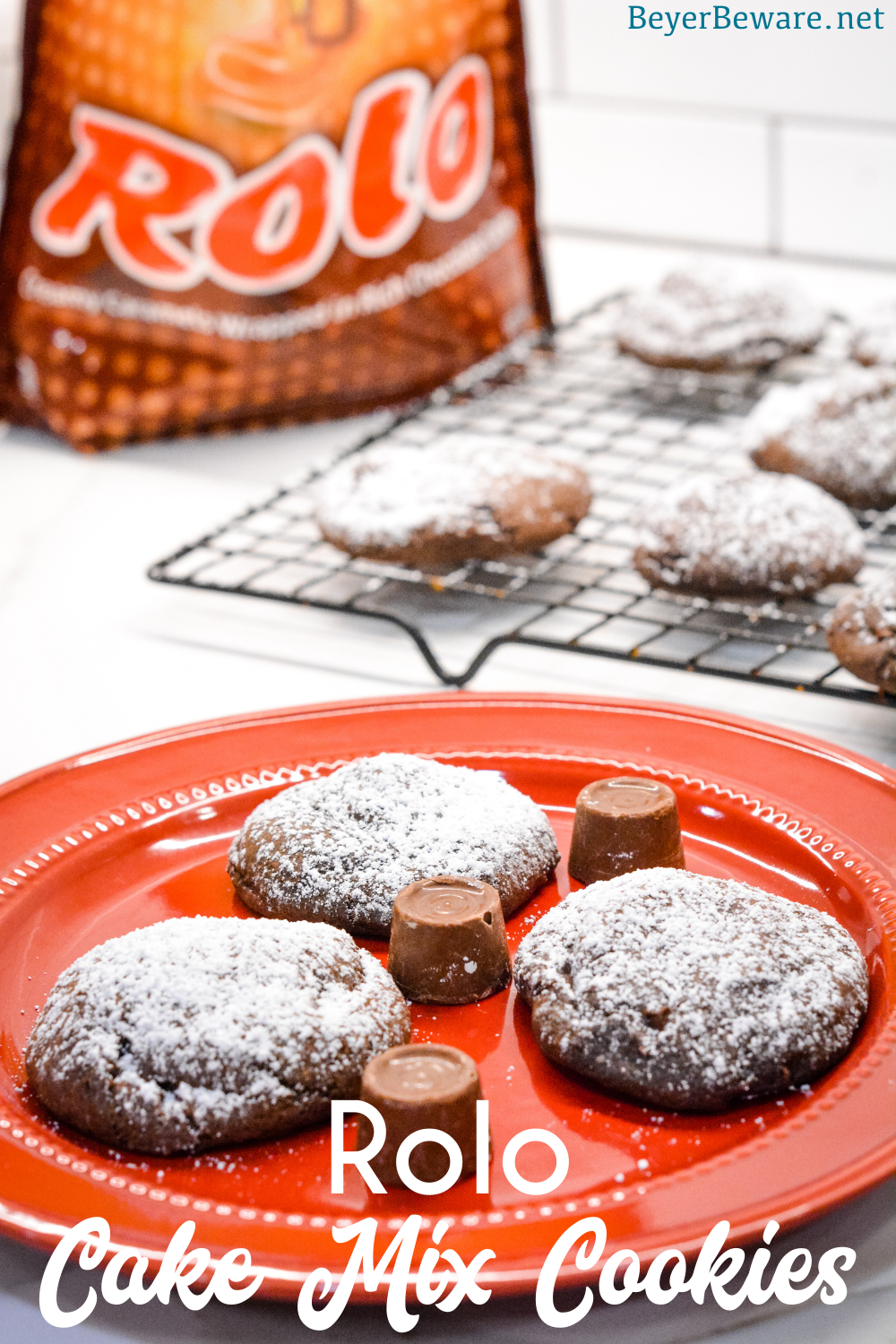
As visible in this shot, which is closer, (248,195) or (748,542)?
(748,542)

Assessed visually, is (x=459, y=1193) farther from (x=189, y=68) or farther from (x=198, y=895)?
(x=189, y=68)

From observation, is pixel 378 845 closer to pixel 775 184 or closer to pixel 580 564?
pixel 580 564

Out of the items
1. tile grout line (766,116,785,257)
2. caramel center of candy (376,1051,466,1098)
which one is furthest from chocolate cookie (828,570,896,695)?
tile grout line (766,116,785,257)

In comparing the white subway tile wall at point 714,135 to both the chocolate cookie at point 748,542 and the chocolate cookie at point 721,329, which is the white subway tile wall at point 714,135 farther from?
the chocolate cookie at point 748,542

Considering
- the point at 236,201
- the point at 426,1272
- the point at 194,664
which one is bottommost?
the point at 194,664

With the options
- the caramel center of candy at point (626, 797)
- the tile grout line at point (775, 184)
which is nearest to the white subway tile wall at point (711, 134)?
the tile grout line at point (775, 184)

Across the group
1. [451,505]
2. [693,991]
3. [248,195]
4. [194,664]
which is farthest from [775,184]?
[693,991]

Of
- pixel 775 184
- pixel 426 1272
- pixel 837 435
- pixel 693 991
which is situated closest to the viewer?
pixel 426 1272

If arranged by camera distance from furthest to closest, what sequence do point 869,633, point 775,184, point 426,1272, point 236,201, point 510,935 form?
point 775,184
point 236,201
point 869,633
point 510,935
point 426,1272
